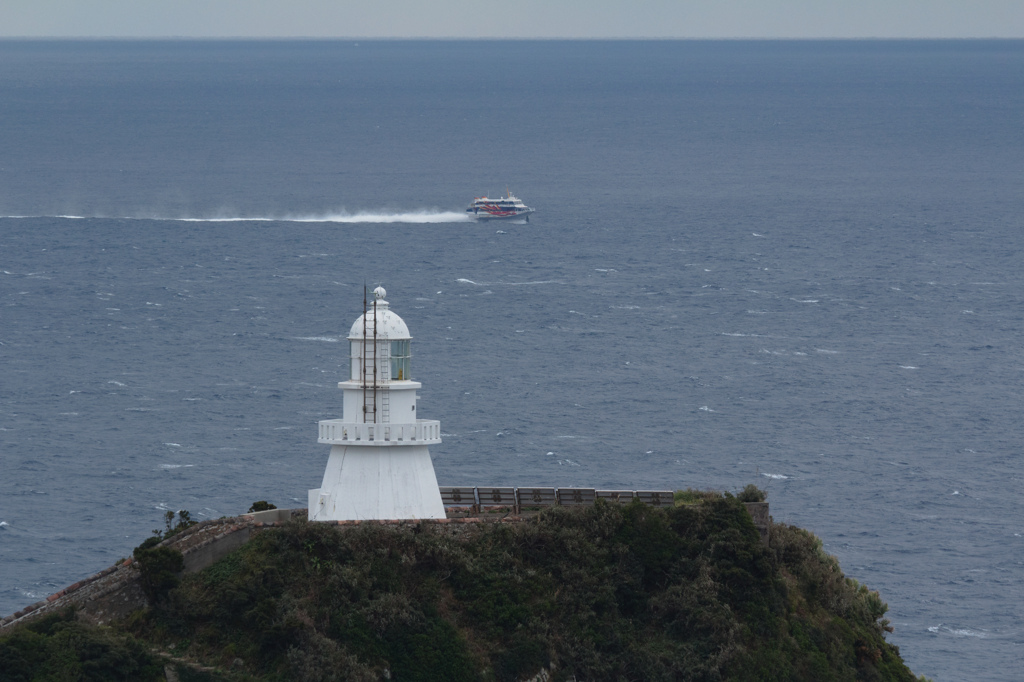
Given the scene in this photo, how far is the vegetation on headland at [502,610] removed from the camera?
44.4 m

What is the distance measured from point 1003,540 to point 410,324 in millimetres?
72178

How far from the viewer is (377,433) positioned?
152ft

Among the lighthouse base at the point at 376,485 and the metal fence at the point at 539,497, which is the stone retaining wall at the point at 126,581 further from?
the metal fence at the point at 539,497

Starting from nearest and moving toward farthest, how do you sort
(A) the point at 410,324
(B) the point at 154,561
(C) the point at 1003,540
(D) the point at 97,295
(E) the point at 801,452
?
(B) the point at 154,561, (C) the point at 1003,540, (E) the point at 801,452, (A) the point at 410,324, (D) the point at 97,295

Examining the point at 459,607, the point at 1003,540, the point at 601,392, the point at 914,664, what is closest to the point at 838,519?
the point at 1003,540

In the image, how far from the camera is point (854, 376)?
14538cm

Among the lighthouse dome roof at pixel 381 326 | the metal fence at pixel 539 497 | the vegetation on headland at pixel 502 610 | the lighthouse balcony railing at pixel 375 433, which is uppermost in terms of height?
the lighthouse dome roof at pixel 381 326

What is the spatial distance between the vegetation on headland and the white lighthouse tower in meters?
0.91

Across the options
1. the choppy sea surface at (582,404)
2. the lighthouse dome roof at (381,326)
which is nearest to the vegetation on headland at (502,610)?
the lighthouse dome roof at (381,326)

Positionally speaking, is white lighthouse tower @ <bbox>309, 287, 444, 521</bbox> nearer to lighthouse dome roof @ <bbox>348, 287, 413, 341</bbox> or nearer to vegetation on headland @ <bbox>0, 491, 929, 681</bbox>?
lighthouse dome roof @ <bbox>348, 287, 413, 341</bbox>

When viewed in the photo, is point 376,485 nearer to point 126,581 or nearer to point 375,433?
point 375,433

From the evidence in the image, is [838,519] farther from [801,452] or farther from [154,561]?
[154,561]

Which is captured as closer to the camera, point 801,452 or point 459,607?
point 459,607

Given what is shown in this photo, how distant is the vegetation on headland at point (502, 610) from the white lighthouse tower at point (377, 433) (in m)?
0.91
